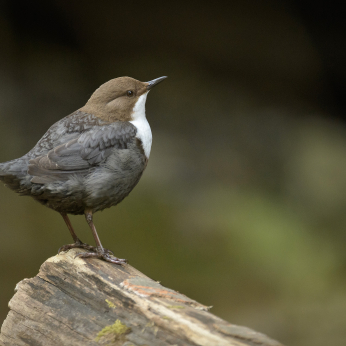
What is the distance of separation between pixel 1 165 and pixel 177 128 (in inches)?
134

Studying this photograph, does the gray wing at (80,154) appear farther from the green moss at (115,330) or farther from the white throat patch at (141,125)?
the green moss at (115,330)

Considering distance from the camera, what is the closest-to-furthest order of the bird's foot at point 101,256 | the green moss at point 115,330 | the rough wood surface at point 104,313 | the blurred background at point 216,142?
the rough wood surface at point 104,313 < the green moss at point 115,330 < the bird's foot at point 101,256 < the blurred background at point 216,142

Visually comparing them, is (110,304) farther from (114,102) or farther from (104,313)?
(114,102)

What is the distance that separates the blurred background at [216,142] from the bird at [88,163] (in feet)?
7.30

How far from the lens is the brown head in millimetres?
2662

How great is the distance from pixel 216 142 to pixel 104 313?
386cm

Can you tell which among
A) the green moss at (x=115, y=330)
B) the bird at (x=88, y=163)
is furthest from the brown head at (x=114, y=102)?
the green moss at (x=115, y=330)

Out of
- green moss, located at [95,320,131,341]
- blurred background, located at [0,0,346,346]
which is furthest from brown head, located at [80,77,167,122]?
blurred background, located at [0,0,346,346]

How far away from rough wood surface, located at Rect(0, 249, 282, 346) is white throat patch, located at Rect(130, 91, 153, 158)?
80 cm

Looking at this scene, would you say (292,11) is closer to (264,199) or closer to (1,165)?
(264,199)

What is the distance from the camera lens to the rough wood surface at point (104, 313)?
1.67 meters

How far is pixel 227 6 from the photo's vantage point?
5.23 m

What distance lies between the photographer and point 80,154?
2426 millimetres

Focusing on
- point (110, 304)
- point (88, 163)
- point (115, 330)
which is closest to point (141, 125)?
point (88, 163)
